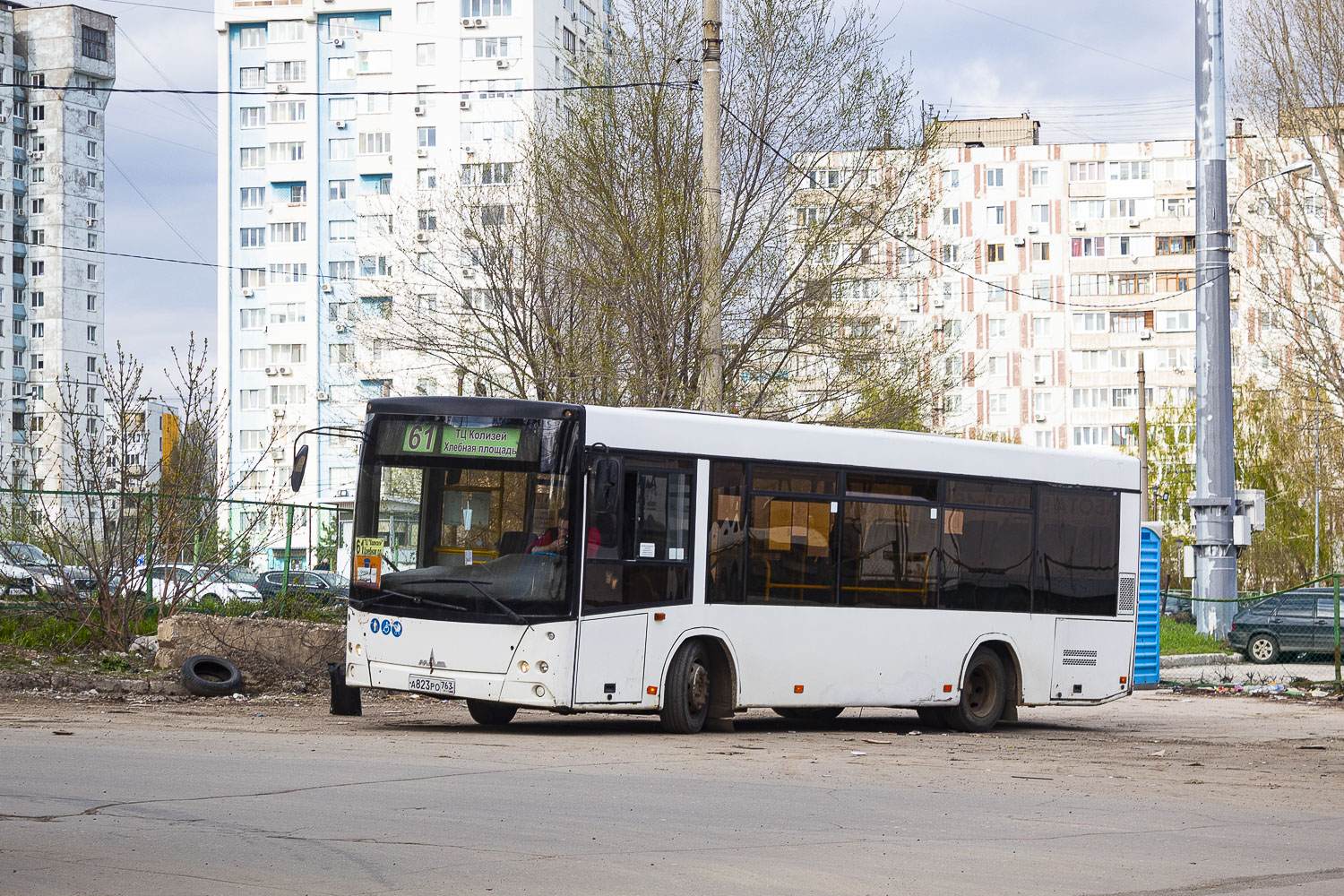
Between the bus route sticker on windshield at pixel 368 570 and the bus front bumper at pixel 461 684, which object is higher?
the bus route sticker on windshield at pixel 368 570

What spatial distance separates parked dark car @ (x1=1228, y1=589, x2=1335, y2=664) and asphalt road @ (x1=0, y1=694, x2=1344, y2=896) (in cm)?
1705

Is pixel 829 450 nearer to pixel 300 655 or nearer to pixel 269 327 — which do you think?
pixel 300 655

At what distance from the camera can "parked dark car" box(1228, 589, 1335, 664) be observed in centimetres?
3238

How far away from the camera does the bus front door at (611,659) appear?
14.1 metres

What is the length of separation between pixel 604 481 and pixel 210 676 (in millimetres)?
6484

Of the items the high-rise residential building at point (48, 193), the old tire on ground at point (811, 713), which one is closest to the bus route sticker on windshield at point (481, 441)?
the old tire on ground at point (811, 713)

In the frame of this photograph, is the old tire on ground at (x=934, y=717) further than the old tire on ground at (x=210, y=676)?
No

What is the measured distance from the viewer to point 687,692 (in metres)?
15.1

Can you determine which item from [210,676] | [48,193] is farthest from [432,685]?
[48,193]

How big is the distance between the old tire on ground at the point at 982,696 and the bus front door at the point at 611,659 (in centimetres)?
429

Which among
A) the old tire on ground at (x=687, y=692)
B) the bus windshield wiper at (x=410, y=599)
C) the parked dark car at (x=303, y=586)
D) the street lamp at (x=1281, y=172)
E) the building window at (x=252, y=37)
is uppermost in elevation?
the building window at (x=252, y=37)

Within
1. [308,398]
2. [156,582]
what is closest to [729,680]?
[156,582]

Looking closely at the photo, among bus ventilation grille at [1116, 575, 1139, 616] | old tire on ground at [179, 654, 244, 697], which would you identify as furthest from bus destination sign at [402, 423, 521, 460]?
bus ventilation grille at [1116, 575, 1139, 616]

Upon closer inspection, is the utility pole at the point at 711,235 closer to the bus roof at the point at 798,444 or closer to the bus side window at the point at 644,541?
the bus roof at the point at 798,444
